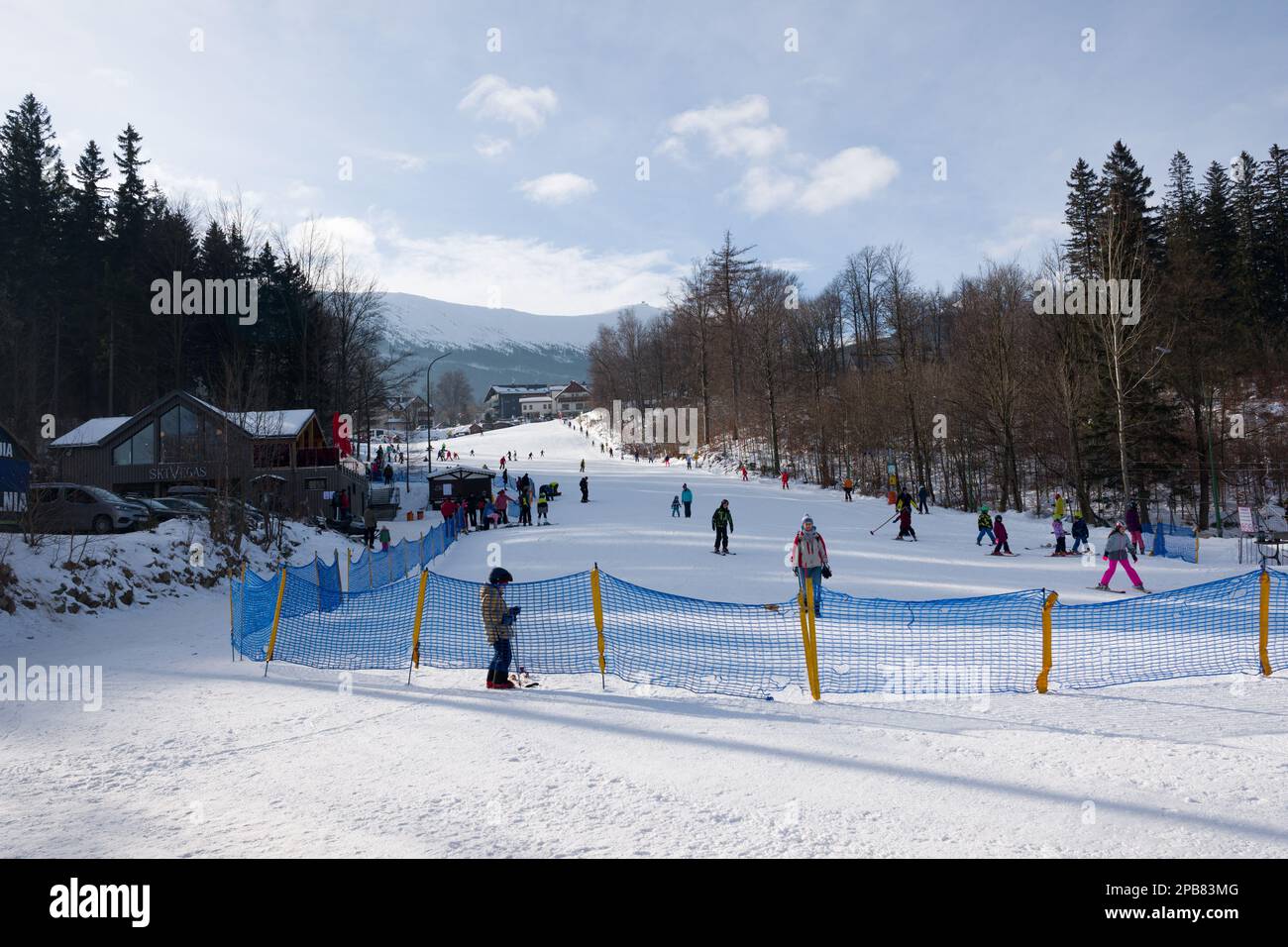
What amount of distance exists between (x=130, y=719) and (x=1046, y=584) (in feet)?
51.7

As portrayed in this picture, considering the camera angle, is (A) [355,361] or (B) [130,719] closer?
(B) [130,719]

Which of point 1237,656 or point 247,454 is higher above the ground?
point 247,454

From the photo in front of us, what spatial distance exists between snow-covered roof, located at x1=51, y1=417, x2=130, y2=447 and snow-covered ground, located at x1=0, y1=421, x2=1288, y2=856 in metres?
31.7

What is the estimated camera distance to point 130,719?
8.03 m

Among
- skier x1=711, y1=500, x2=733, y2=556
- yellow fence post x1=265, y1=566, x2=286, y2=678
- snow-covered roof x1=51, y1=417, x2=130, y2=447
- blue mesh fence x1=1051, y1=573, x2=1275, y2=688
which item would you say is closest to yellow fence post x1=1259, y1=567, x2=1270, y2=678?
blue mesh fence x1=1051, y1=573, x2=1275, y2=688

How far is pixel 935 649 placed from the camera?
981cm

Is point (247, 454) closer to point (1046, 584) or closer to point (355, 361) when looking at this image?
point (1046, 584)

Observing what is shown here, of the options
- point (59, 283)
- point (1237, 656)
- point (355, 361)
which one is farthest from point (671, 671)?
point (59, 283)

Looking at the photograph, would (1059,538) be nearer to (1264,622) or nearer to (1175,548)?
(1175,548)

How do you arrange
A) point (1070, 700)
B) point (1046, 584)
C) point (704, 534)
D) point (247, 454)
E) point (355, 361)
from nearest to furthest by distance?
point (1070, 700) < point (1046, 584) < point (247, 454) < point (704, 534) < point (355, 361)

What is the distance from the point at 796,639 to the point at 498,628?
4.13 m

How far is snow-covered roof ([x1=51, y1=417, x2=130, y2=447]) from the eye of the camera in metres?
37.0

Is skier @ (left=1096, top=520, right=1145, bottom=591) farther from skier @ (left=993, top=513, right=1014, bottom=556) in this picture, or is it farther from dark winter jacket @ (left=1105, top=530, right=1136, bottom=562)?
skier @ (left=993, top=513, right=1014, bottom=556)

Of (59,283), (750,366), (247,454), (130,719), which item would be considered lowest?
(130,719)
